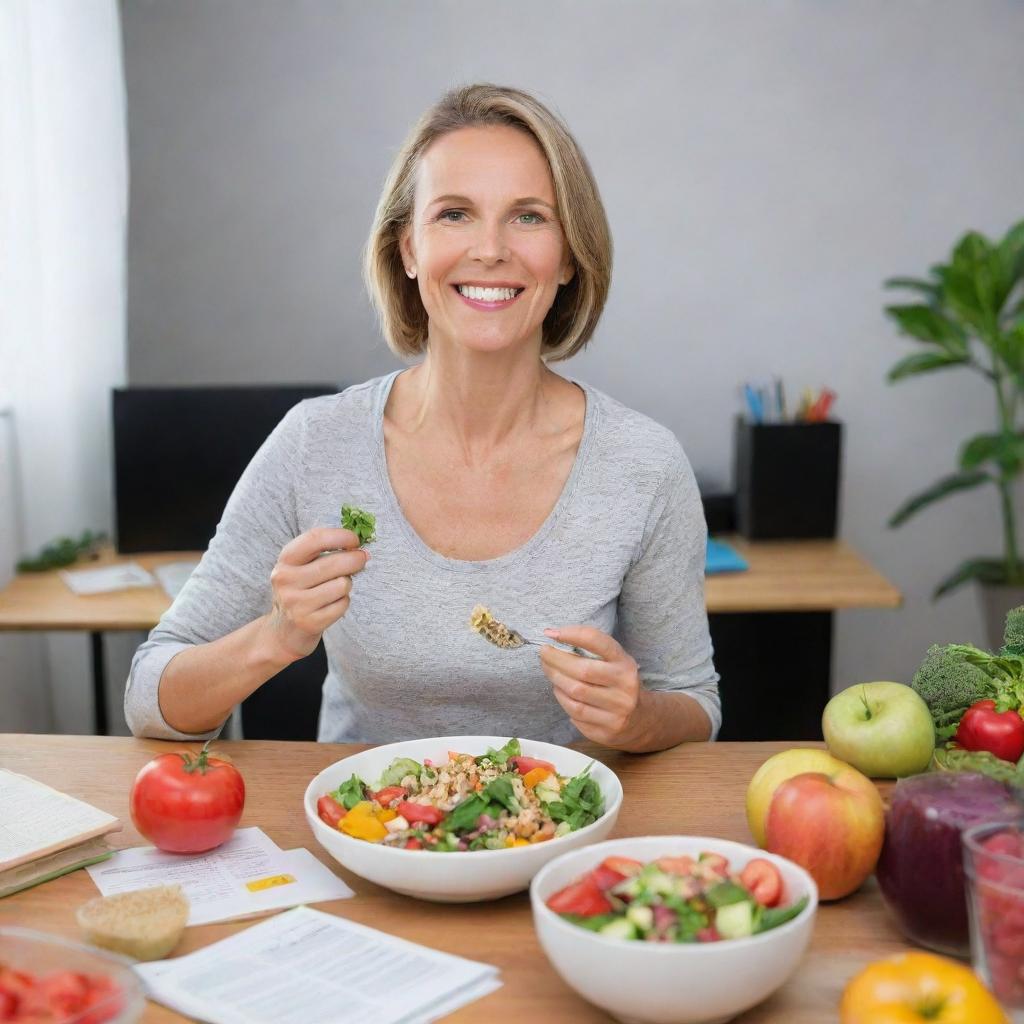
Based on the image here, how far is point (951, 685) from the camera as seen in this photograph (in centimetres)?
137

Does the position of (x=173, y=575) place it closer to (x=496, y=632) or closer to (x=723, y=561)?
(x=723, y=561)

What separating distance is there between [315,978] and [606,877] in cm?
24

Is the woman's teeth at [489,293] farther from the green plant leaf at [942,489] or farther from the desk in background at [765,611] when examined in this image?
the green plant leaf at [942,489]

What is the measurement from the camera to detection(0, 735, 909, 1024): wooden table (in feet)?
3.28

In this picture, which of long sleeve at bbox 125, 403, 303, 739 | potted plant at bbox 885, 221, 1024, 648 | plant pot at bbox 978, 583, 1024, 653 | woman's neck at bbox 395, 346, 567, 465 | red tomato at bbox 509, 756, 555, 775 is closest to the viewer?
red tomato at bbox 509, 756, 555, 775

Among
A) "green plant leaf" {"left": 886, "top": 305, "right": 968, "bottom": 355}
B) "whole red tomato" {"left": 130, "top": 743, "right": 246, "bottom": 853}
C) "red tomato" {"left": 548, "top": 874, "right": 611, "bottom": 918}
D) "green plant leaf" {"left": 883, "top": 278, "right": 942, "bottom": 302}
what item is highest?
"green plant leaf" {"left": 883, "top": 278, "right": 942, "bottom": 302}

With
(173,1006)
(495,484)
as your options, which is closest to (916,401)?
(495,484)

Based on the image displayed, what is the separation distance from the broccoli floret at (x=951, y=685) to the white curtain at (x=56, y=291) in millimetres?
2050

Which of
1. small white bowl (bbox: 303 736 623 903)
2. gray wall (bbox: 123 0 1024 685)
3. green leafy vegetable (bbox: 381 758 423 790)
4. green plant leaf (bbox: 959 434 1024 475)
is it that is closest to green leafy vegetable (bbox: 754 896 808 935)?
small white bowl (bbox: 303 736 623 903)

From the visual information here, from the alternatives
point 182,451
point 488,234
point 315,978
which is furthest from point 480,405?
point 182,451

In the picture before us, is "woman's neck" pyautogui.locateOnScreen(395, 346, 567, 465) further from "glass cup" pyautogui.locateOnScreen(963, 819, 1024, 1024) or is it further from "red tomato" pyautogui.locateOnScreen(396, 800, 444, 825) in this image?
"glass cup" pyautogui.locateOnScreen(963, 819, 1024, 1024)

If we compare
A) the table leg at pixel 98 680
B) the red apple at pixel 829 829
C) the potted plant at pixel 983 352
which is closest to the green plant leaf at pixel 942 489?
the potted plant at pixel 983 352

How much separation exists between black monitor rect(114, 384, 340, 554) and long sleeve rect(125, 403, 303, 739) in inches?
47.5

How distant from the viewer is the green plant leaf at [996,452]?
3.21m
